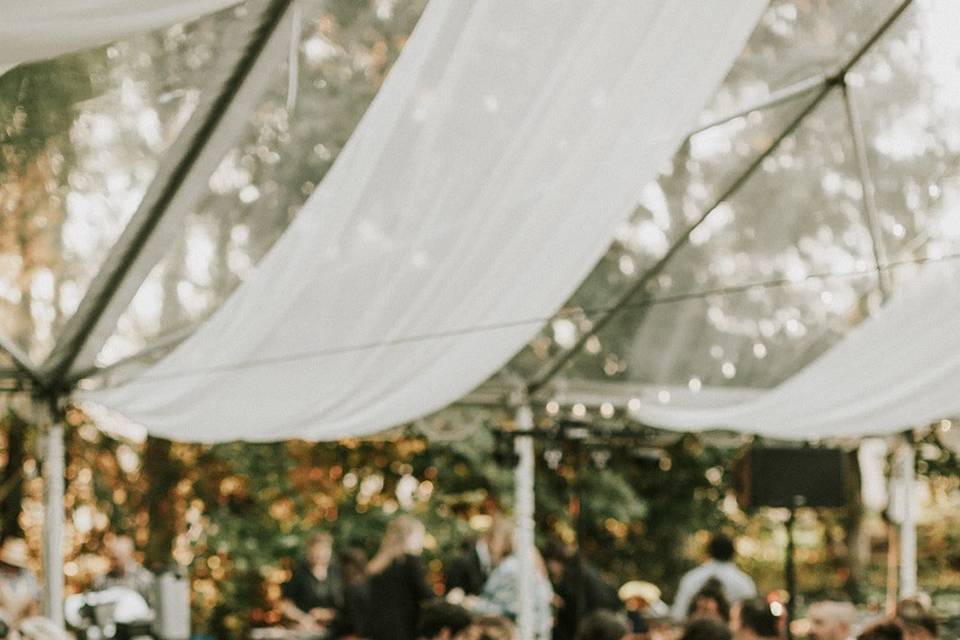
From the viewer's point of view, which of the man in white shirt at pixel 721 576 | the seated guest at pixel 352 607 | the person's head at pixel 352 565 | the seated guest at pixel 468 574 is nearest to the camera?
the man in white shirt at pixel 721 576

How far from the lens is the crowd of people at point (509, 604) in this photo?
503 centimetres

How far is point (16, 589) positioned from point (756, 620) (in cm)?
354

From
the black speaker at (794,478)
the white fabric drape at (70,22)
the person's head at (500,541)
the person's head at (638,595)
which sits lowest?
the person's head at (638,595)

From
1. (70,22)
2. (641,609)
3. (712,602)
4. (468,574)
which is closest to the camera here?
(70,22)

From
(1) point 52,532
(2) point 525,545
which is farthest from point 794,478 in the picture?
(1) point 52,532

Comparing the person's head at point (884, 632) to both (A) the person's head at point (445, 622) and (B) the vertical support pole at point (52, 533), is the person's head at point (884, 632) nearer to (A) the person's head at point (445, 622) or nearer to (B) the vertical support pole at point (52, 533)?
(A) the person's head at point (445, 622)

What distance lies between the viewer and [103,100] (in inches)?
133

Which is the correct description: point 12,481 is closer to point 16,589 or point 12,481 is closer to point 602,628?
point 16,589

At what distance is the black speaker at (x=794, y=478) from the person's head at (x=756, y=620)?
2.38 metres

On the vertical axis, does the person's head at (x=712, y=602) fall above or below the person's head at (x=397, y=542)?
below

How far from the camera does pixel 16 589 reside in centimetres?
645

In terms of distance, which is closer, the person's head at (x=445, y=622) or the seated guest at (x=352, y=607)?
the person's head at (x=445, y=622)

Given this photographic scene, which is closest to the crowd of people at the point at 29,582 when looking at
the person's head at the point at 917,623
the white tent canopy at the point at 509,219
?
the white tent canopy at the point at 509,219

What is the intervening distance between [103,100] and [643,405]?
14.2 feet
